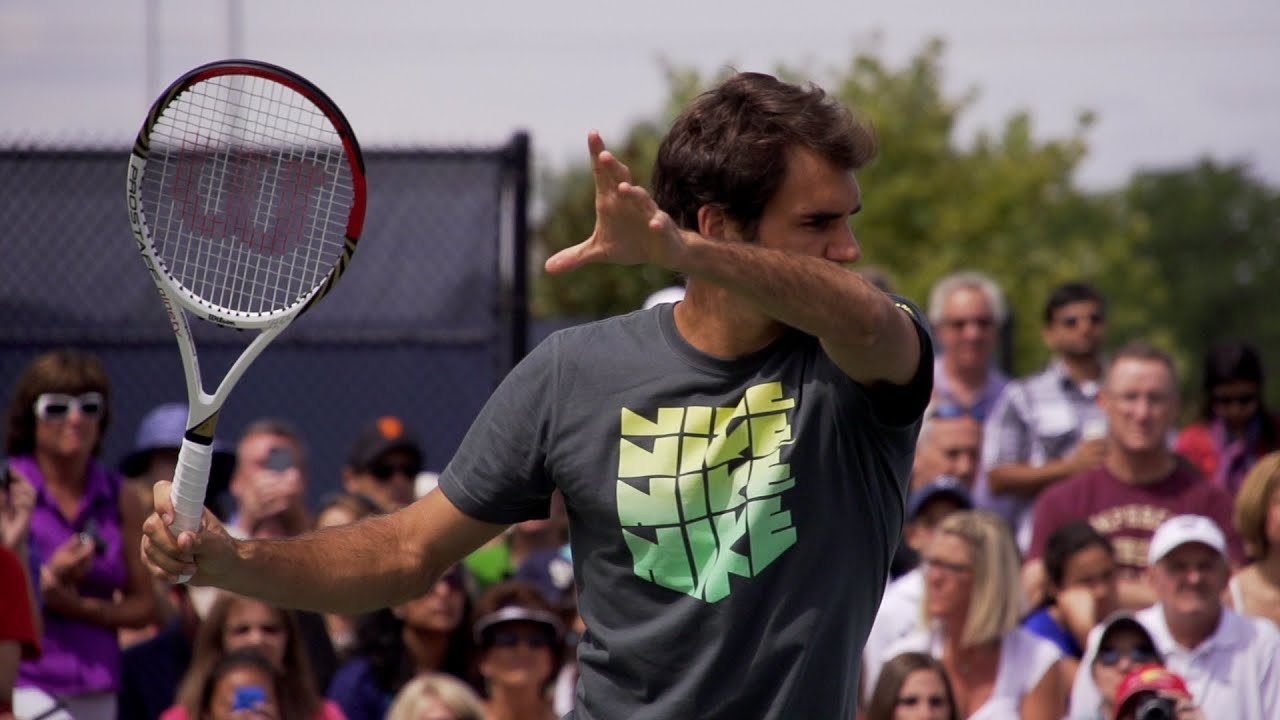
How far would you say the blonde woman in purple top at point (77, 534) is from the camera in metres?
5.96

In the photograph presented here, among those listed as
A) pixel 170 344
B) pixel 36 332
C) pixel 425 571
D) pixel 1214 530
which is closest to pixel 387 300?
pixel 170 344

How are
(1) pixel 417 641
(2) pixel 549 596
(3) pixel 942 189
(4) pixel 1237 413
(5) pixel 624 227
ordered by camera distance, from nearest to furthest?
(5) pixel 624 227 < (1) pixel 417 641 < (2) pixel 549 596 < (4) pixel 1237 413 < (3) pixel 942 189

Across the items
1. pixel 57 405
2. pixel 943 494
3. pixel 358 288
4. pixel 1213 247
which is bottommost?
pixel 943 494

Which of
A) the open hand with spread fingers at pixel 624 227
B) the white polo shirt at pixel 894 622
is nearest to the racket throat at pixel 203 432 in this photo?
the open hand with spread fingers at pixel 624 227

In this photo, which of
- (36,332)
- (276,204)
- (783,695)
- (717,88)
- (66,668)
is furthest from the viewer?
(36,332)

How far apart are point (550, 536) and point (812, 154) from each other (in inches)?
190

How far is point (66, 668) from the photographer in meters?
5.93

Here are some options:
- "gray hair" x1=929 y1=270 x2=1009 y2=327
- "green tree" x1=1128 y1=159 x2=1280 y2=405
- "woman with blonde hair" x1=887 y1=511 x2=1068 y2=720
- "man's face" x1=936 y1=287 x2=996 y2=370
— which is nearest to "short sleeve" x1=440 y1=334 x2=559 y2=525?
→ "woman with blonde hair" x1=887 y1=511 x2=1068 y2=720

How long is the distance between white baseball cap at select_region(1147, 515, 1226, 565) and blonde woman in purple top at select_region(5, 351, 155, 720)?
386 cm

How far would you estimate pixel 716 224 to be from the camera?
9.55 feet

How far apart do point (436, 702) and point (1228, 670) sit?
2.88 m

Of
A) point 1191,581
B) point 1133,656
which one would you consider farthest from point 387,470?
point 1191,581

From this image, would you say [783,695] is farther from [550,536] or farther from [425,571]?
[550,536]

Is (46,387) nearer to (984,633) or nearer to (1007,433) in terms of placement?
(984,633)
